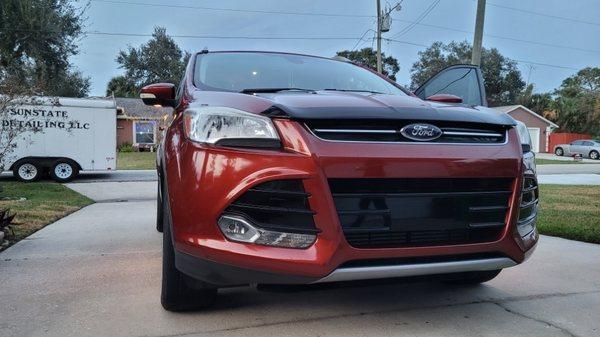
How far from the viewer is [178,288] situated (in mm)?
3131

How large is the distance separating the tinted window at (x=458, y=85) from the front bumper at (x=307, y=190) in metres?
1.70

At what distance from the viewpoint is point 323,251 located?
8.28 ft

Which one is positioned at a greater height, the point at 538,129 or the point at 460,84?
the point at 538,129

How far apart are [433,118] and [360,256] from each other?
869mm

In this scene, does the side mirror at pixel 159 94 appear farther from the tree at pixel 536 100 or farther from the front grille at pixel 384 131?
the tree at pixel 536 100

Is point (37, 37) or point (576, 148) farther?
point (576, 148)

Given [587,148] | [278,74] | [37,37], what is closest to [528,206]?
[278,74]

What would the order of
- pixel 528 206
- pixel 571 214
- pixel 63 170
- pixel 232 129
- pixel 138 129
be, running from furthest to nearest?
pixel 138 129 → pixel 63 170 → pixel 571 214 → pixel 528 206 → pixel 232 129

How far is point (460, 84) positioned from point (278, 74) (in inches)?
65.8

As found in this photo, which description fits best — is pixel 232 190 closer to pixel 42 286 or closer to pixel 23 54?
pixel 42 286

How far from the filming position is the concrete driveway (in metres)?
3.04

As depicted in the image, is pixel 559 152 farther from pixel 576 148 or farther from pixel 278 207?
pixel 278 207

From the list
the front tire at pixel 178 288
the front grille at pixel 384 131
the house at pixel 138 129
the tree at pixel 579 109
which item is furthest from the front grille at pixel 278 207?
the tree at pixel 579 109

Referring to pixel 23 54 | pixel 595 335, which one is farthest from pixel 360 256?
pixel 23 54
